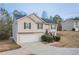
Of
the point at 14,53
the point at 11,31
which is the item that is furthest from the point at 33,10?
the point at 14,53

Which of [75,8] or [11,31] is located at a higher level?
[75,8]

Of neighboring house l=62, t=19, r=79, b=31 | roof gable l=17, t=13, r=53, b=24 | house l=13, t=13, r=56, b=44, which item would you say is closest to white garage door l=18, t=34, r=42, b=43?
house l=13, t=13, r=56, b=44

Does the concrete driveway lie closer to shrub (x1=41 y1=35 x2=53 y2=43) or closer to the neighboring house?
shrub (x1=41 y1=35 x2=53 y2=43)

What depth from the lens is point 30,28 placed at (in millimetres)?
2729

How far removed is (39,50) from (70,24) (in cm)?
42

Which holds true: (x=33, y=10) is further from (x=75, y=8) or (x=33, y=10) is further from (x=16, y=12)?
(x=75, y=8)

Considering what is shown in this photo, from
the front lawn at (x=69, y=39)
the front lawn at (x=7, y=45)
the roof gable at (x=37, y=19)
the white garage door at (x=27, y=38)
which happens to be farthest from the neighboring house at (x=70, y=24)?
the front lawn at (x=7, y=45)

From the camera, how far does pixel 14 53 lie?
2705mm

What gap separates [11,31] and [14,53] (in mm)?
229

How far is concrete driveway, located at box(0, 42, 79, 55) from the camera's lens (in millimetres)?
2705

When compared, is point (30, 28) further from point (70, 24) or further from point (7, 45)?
point (70, 24)

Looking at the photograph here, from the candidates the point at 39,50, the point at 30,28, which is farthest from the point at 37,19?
the point at 39,50

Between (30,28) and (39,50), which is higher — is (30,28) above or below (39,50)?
above
